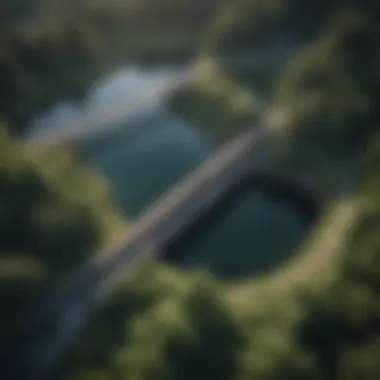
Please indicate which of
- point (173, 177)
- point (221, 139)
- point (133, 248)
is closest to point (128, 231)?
point (133, 248)

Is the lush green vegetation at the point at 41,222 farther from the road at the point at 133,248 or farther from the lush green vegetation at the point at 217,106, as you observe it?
the lush green vegetation at the point at 217,106

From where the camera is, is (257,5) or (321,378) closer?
(321,378)


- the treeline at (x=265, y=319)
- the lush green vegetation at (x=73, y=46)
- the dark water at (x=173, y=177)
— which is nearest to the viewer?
the treeline at (x=265, y=319)

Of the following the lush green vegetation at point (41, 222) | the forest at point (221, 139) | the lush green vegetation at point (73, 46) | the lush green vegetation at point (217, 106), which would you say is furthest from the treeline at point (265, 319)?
the lush green vegetation at point (73, 46)

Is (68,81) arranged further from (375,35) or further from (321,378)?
(321,378)

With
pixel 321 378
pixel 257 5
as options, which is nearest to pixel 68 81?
pixel 257 5

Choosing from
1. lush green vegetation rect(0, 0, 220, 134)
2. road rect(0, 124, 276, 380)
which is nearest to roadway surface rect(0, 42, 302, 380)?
road rect(0, 124, 276, 380)

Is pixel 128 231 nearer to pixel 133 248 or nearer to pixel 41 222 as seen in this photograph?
pixel 133 248
